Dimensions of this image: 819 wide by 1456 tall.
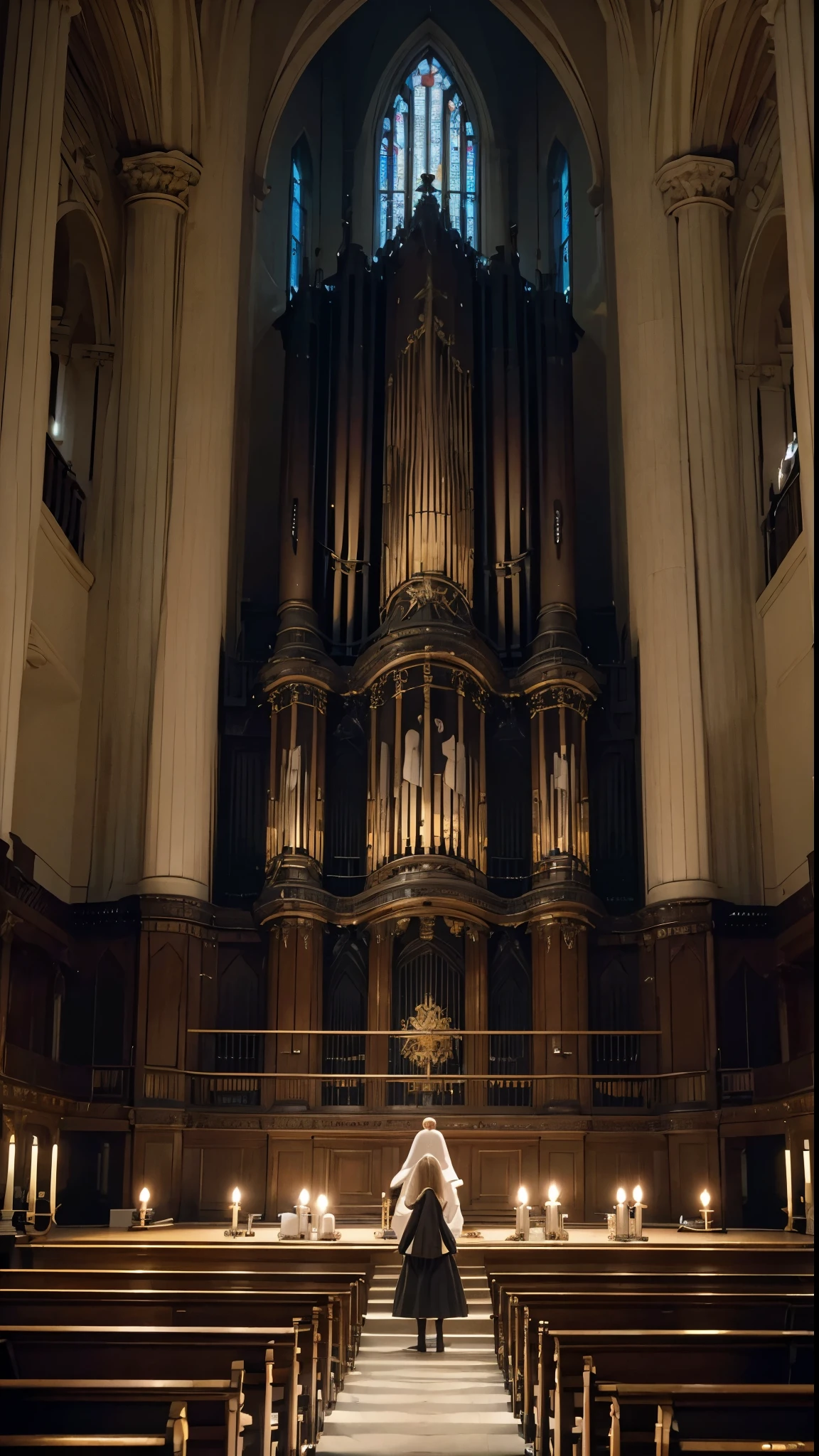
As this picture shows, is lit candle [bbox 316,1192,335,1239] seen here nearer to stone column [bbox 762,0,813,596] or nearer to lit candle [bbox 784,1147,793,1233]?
lit candle [bbox 784,1147,793,1233]

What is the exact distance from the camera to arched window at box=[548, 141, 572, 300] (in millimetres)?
27234

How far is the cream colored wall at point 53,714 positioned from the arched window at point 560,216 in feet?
36.3

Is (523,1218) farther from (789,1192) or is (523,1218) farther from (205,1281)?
(205,1281)

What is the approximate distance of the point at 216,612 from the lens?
848 inches

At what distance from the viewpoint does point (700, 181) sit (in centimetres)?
2211

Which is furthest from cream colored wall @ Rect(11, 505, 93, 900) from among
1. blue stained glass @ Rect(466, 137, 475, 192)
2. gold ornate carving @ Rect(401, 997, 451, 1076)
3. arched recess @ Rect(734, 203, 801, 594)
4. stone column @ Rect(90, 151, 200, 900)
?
blue stained glass @ Rect(466, 137, 475, 192)

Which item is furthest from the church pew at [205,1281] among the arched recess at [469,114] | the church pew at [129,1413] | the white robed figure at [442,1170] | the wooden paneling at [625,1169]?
the arched recess at [469,114]

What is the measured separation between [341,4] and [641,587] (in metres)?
11.5

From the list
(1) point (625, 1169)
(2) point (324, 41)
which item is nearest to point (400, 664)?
(1) point (625, 1169)

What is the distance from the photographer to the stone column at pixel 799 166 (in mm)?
14820

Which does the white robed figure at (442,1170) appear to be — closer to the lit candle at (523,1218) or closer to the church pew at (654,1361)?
the lit candle at (523,1218)

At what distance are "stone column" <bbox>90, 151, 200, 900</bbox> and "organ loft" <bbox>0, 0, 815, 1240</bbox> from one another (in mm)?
57

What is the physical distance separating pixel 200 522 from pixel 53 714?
329cm

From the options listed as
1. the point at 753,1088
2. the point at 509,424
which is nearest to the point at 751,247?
the point at 509,424
